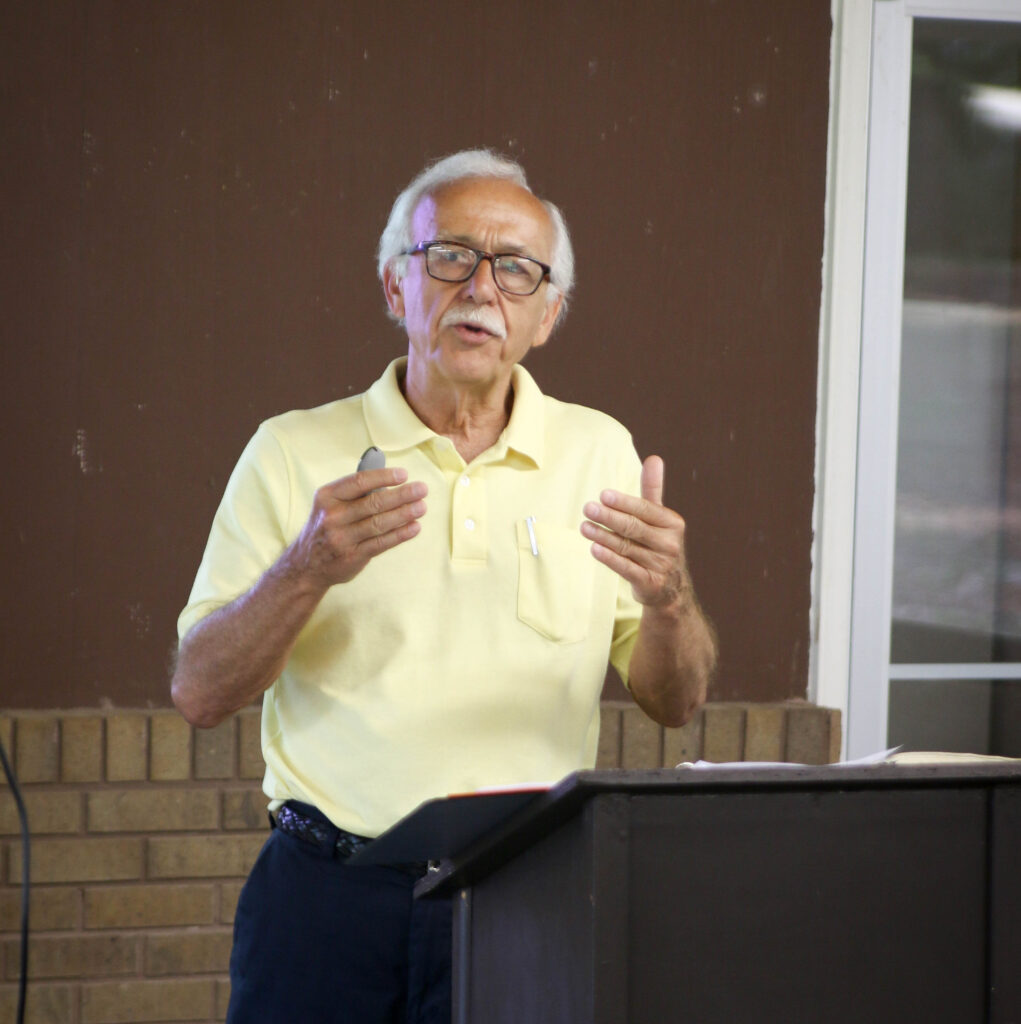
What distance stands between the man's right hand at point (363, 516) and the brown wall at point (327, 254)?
1384mm

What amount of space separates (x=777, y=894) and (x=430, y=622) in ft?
2.58

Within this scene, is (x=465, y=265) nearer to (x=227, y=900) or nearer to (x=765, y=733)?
(x=765, y=733)

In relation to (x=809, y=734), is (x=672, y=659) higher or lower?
higher

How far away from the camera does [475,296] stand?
6.06 feet

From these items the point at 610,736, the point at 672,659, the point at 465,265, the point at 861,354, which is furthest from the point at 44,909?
the point at 861,354

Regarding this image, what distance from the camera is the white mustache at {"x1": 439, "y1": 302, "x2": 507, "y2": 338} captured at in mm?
1841

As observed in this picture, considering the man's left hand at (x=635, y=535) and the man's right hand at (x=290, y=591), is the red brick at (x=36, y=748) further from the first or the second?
the man's left hand at (x=635, y=535)

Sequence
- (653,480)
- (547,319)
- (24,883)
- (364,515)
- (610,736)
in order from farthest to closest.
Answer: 1. (610,736)
2. (24,883)
3. (547,319)
4. (653,480)
5. (364,515)

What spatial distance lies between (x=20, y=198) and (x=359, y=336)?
2.57 ft

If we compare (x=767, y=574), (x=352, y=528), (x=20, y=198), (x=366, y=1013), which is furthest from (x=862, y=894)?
(x=20, y=198)

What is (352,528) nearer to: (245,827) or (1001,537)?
(245,827)

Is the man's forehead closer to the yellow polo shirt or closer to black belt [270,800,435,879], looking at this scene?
the yellow polo shirt

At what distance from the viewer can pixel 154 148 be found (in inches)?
109

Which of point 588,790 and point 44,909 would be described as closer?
point 588,790
